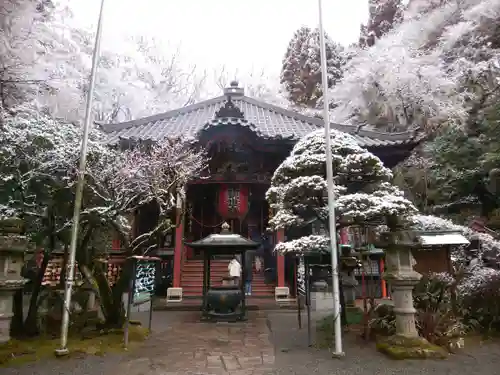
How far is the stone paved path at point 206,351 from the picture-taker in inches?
210

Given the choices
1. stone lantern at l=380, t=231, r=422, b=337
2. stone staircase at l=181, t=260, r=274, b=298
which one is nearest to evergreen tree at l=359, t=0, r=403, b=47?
stone staircase at l=181, t=260, r=274, b=298

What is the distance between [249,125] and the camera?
11.7m

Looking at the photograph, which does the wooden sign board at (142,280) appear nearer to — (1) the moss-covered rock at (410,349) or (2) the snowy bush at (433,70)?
(1) the moss-covered rock at (410,349)

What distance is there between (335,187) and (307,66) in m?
22.8

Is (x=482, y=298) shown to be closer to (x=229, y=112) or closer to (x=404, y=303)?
(x=404, y=303)

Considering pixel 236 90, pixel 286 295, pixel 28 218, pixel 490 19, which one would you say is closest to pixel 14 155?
pixel 28 218

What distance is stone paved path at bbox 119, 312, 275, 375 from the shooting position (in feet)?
17.5

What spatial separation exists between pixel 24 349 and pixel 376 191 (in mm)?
6969

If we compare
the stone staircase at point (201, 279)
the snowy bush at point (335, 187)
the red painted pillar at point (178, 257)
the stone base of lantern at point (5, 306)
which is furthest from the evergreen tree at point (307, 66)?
the stone base of lantern at point (5, 306)

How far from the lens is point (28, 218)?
25.2 feet

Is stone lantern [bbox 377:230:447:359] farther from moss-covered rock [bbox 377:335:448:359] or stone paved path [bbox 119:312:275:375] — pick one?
stone paved path [bbox 119:312:275:375]

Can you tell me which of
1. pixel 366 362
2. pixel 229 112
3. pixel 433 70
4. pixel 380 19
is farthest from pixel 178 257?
pixel 380 19

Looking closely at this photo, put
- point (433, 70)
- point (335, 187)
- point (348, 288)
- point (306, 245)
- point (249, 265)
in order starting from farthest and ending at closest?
point (433, 70) < point (249, 265) < point (348, 288) < point (335, 187) < point (306, 245)

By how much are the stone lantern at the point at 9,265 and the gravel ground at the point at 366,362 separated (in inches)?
186
